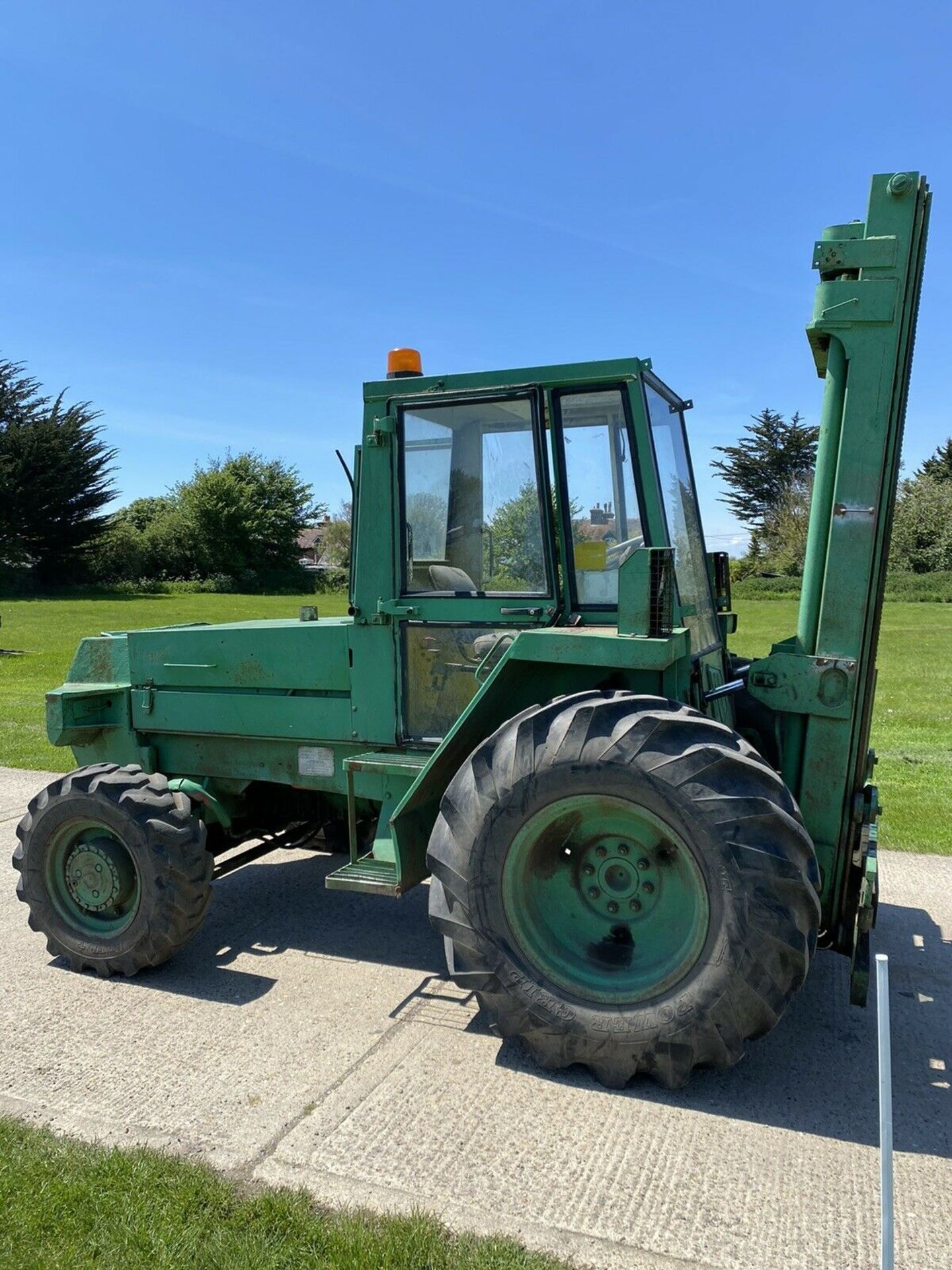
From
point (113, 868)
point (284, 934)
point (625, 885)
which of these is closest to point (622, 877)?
point (625, 885)

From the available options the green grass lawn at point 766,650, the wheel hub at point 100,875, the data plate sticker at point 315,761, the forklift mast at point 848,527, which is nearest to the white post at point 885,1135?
the forklift mast at point 848,527

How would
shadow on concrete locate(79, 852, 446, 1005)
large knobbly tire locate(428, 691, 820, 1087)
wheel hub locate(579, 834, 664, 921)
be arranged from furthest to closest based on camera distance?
shadow on concrete locate(79, 852, 446, 1005) < wheel hub locate(579, 834, 664, 921) < large knobbly tire locate(428, 691, 820, 1087)

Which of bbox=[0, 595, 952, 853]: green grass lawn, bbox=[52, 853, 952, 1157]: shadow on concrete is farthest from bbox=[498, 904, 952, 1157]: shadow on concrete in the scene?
bbox=[0, 595, 952, 853]: green grass lawn

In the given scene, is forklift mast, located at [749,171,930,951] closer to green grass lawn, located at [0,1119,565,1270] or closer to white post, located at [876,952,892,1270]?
white post, located at [876,952,892,1270]

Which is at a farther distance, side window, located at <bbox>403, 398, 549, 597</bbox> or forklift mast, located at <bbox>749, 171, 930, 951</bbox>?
side window, located at <bbox>403, 398, 549, 597</bbox>

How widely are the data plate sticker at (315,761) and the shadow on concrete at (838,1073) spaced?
1.65 meters

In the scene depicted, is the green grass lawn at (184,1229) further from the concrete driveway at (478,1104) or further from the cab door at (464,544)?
the cab door at (464,544)

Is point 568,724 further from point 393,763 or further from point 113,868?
point 113,868

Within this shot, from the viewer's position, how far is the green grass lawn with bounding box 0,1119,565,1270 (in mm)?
2803

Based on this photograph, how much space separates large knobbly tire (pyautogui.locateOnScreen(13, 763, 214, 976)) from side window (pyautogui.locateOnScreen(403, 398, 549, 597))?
66.0 inches

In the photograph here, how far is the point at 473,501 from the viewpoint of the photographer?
4.48 metres

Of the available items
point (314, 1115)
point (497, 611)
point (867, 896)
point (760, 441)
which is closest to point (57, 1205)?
point (314, 1115)

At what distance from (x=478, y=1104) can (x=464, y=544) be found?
2372mm

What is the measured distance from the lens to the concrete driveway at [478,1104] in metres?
2.96
